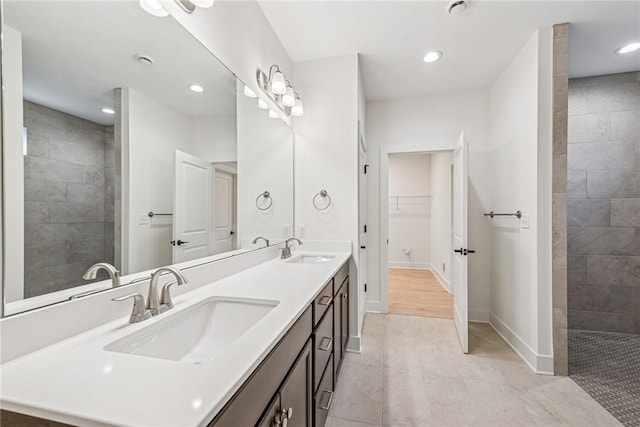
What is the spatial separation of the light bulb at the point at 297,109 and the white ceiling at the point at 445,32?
0.48m

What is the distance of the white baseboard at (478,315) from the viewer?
9.68 feet

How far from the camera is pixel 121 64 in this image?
958 millimetres

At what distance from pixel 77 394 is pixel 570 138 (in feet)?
12.6

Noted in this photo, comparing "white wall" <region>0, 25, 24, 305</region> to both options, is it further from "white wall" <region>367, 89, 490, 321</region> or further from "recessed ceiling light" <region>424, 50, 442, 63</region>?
"white wall" <region>367, 89, 490, 321</region>

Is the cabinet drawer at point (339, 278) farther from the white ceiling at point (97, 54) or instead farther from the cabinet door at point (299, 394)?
the white ceiling at point (97, 54)

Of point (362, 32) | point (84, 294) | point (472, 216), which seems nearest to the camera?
point (84, 294)

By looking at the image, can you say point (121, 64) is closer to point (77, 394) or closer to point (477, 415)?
point (77, 394)

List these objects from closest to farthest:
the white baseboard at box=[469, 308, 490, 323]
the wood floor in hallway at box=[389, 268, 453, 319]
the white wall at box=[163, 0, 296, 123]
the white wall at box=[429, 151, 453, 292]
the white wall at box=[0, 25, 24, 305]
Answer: the white wall at box=[0, 25, 24, 305]
the white wall at box=[163, 0, 296, 123]
the white baseboard at box=[469, 308, 490, 323]
the wood floor in hallway at box=[389, 268, 453, 319]
the white wall at box=[429, 151, 453, 292]

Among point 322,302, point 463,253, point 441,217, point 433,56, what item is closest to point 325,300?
point 322,302

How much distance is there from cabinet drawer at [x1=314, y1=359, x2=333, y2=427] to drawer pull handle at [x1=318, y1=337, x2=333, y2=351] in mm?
119

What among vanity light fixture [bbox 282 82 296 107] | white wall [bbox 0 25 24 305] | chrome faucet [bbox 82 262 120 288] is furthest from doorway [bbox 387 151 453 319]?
white wall [bbox 0 25 24 305]

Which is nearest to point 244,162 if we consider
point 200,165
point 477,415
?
point 200,165

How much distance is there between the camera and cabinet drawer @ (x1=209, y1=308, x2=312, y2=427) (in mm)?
559

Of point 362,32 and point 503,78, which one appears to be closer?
point 362,32
